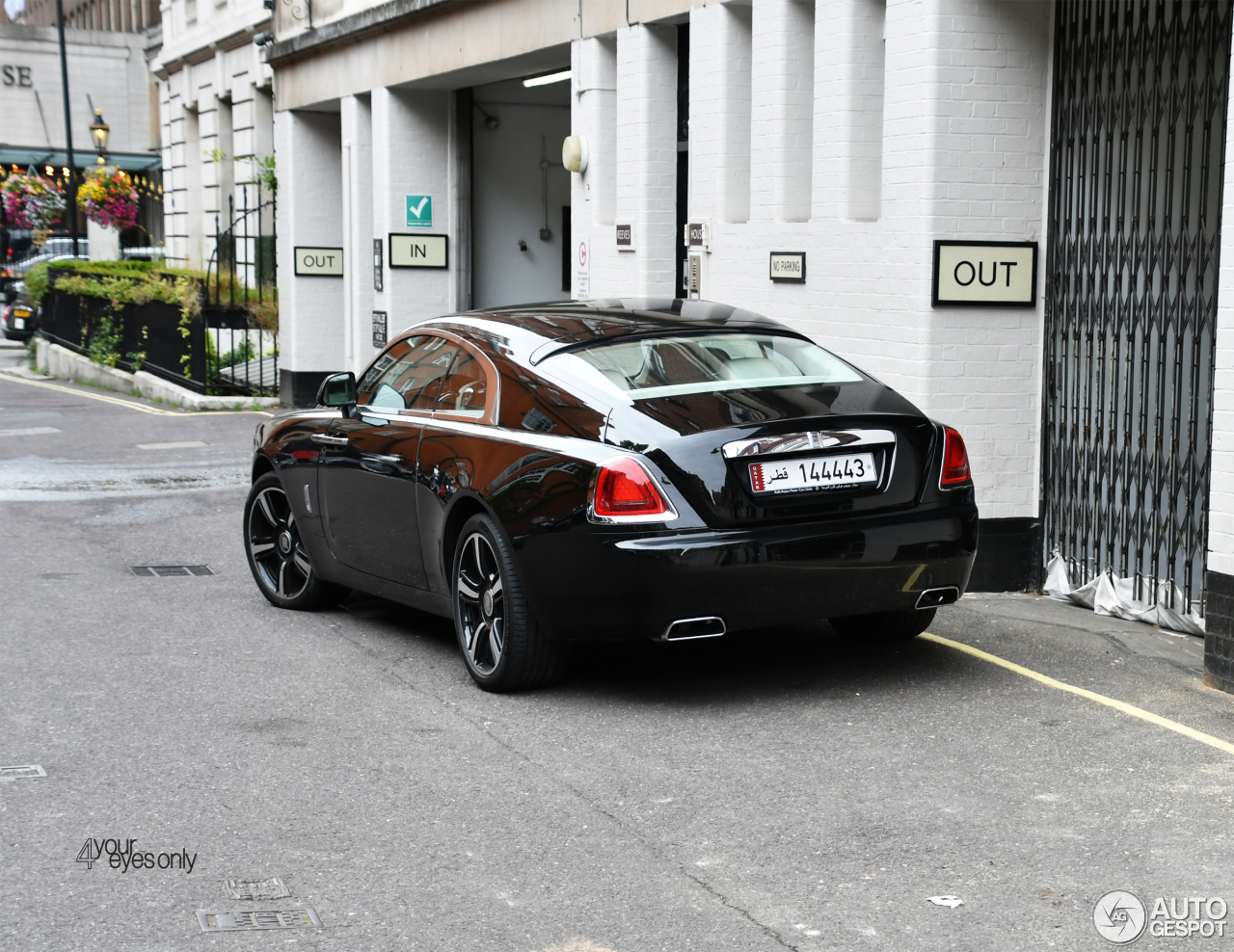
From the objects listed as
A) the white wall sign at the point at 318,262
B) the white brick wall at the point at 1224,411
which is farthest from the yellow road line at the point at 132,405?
the white brick wall at the point at 1224,411

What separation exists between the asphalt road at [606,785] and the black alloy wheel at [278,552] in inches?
5.7

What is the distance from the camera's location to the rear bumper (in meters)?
6.24

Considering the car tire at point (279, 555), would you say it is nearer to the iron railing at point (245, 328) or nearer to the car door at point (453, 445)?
the car door at point (453, 445)

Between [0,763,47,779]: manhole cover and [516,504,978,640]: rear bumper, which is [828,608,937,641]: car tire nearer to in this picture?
[516,504,978,640]: rear bumper

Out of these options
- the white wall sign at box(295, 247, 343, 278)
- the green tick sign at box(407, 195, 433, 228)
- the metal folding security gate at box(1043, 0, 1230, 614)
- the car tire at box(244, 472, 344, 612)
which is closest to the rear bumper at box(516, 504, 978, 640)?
the metal folding security gate at box(1043, 0, 1230, 614)

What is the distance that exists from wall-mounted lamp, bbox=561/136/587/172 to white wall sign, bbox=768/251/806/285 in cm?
351

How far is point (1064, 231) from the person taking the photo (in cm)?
912

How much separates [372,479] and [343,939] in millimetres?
3767

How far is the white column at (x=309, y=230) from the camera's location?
21.5m

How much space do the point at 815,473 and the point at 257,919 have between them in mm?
2912

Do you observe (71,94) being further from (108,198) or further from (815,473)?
(815,473)

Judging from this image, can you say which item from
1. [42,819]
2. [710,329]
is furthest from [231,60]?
[42,819]

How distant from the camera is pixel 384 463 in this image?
773cm

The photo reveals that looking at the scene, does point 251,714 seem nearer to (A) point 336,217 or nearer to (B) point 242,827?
(B) point 242,827
